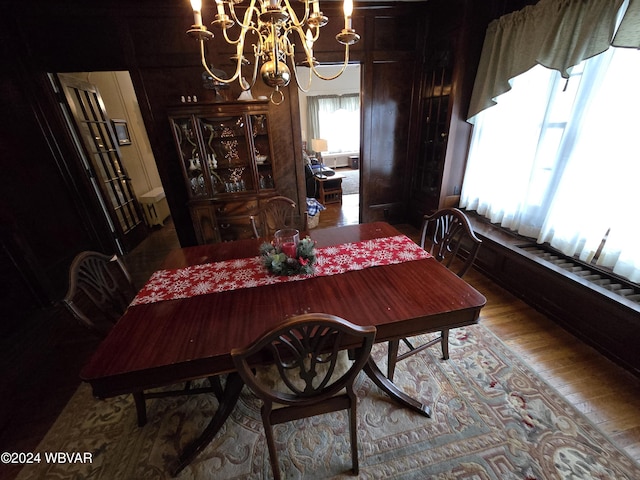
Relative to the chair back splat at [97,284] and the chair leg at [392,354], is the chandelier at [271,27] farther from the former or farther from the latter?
the chair leg at [392,354]

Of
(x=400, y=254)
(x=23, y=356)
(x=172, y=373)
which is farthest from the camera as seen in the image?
(x=23, y=356)

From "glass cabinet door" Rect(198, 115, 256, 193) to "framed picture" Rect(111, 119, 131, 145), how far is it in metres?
2.05

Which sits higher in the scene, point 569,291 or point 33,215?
point 33,215

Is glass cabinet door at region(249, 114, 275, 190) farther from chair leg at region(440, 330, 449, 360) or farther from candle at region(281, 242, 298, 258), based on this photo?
chair leg at region(440, 330, 449, 360)

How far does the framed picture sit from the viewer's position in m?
3.78

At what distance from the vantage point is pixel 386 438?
1285mm

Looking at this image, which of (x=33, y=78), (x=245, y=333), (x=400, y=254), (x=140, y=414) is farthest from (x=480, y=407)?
(x=33, y=78)

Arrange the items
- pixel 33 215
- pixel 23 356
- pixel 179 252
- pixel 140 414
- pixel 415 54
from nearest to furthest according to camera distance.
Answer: pixel 140 414, pixel 179 252, pixel 23 356, pixel 33 215, pixel 415 54

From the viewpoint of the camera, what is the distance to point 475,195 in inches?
112

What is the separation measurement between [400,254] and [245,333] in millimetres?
954

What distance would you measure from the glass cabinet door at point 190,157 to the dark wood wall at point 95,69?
0.88ft

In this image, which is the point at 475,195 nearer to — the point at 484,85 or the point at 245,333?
the point at 484,85

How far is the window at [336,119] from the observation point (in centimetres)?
812

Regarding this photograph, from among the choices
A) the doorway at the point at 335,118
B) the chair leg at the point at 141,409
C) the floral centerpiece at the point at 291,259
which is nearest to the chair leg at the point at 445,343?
the floral centerpiece at the point at 291,259
